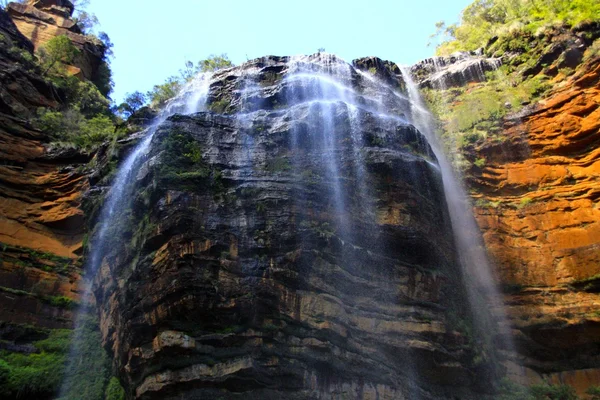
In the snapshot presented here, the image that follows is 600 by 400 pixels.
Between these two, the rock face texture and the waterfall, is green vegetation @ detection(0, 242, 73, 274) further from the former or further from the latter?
the waterfall

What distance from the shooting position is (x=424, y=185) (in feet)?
42.1

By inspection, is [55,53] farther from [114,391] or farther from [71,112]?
[114,391]

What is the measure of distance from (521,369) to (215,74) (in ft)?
53.5

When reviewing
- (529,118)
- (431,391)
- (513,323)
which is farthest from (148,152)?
(529,118)

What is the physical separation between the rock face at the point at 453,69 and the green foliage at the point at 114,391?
55.9 ft

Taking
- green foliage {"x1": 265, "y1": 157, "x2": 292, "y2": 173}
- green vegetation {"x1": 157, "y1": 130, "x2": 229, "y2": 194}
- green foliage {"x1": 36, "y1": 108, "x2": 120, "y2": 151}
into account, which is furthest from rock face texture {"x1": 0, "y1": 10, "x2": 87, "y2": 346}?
green foliage {"x1": 265, "y1": 157, "x2": 292, "y2": 173}

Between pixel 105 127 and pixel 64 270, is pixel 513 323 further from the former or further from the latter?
pixel 105 127

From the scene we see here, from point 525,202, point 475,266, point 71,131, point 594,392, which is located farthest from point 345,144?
point 71,131

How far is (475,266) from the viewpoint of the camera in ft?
46.6

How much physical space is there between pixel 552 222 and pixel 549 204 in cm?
64

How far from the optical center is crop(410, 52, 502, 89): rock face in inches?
792

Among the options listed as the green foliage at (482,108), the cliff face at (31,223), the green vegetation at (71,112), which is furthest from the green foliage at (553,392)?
the green vegetation at (71,112)

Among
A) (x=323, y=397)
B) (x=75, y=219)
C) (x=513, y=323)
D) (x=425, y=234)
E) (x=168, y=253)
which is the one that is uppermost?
(x=75, y=219)

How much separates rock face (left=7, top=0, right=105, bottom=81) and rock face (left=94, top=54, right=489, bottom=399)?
20113mm
